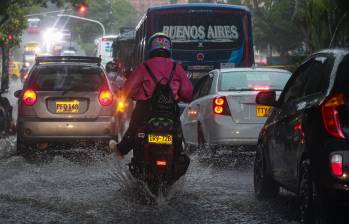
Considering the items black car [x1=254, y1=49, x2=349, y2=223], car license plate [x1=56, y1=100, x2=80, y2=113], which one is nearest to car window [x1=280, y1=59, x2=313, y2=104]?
black car [x1=254, y1=49, x2=349, y2=223]

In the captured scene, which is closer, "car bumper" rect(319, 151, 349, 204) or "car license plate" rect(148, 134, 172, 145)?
"car bumper" rect(319, 151, 349, 204)

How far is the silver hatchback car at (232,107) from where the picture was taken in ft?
38.7

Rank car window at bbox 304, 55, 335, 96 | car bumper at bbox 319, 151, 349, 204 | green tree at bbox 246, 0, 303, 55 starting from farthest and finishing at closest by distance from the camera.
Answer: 1. green tree at bbox 246, 0, 303, 55
2. car window at bbox 304, 55, 335, 96
3. car bumper at bbox 319, 151, 349, 204

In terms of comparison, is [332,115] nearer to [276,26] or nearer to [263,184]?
[263,184]

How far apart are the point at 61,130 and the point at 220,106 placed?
252 centimetres

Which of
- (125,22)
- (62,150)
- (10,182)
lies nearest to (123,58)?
(62,150)

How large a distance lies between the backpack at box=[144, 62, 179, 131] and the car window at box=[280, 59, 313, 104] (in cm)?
109

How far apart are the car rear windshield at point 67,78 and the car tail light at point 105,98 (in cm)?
12

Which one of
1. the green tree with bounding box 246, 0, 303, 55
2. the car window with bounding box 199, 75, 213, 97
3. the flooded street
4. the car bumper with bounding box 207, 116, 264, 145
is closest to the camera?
the flooded street

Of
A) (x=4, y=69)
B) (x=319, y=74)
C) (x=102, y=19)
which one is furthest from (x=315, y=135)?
(x=102, y=19)

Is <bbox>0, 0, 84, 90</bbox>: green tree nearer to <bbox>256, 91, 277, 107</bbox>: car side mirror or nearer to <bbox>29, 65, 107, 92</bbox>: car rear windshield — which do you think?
<bbox>29, 65, 107, 92</bbox>: car rear windshield

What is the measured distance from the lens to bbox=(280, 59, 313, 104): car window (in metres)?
7.37

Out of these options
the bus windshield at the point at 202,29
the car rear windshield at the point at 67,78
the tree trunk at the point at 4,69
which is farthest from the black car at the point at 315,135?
the tree trunk at the point at 4,69

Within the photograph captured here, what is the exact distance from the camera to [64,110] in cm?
1243
